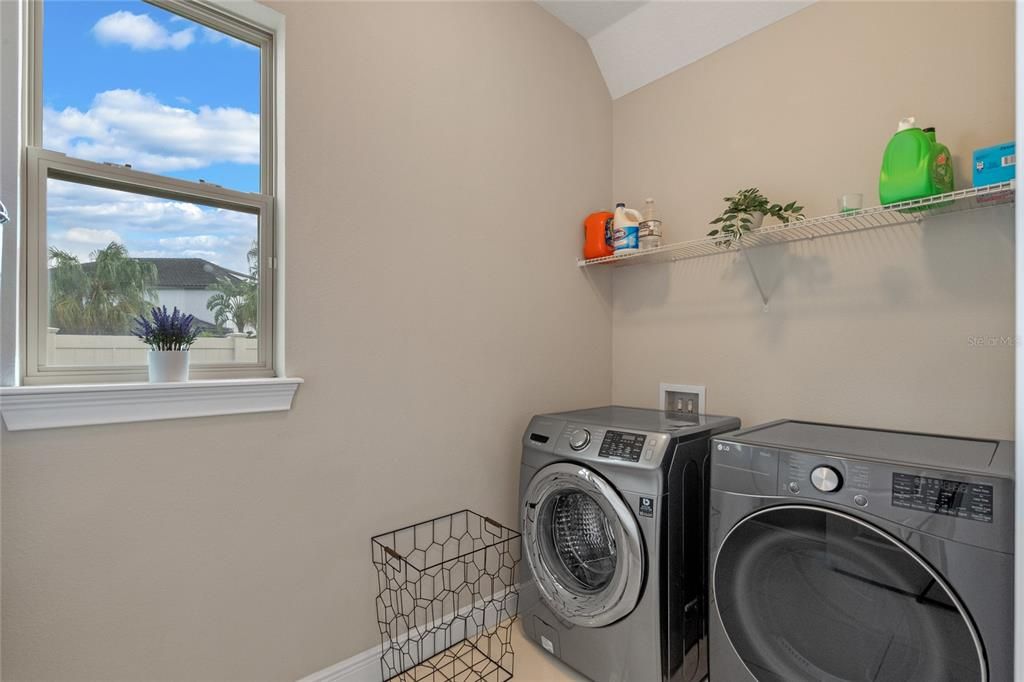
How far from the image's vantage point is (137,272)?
1.35 metres

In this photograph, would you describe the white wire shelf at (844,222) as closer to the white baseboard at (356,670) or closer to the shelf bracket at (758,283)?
the shelf bracket at (758,283)

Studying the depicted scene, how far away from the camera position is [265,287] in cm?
154

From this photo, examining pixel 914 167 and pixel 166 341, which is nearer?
pixel 166 341

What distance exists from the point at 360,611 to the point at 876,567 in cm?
147

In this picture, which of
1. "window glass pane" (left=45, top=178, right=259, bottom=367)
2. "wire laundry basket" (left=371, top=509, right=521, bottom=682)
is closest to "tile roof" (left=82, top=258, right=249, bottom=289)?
"window glass pane" (left=45, top=178, right=259, bottom=367)

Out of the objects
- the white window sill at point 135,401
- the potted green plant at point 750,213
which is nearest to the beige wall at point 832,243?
the potted green plant at point 750,213

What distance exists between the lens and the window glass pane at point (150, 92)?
127cm

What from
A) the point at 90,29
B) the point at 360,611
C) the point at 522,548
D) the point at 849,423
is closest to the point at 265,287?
the point at 90,29

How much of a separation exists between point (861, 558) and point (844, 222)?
1.09 metres

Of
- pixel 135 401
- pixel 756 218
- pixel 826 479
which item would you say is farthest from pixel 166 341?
pixel 756 218

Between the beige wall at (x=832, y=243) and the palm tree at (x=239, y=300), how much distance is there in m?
1.63

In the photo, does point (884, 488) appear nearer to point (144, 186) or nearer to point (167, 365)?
point (167, 365)

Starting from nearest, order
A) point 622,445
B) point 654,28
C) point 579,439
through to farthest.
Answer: point 622,445, point 579,439, point 654,28

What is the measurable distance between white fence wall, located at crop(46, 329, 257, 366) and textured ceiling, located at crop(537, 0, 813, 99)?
1.90 metres
